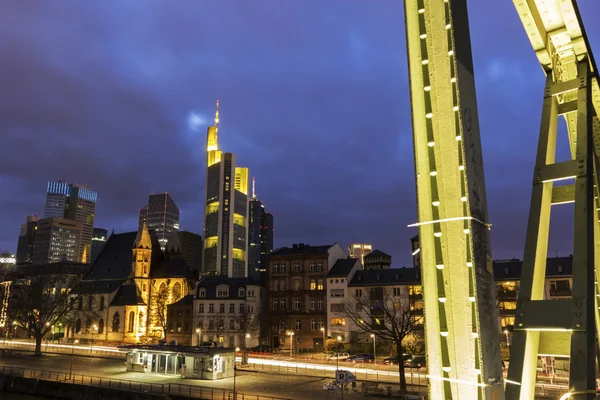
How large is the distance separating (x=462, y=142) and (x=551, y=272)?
5411cm

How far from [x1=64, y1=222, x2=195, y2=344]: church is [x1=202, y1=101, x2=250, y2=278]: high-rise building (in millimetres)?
84365

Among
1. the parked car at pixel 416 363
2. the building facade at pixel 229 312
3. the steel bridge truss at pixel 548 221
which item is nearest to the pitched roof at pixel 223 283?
the building facade at pixel 229 312

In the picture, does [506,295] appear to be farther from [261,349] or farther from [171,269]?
[171,269]

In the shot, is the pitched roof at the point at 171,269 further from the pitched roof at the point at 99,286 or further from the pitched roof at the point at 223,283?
the pitched roof at the point at 223,283

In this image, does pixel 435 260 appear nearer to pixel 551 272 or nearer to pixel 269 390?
pixel 269 390

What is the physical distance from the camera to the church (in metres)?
80.5

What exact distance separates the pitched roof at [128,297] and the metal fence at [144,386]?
137 ft

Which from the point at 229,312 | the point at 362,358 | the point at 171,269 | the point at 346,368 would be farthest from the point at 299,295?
the point at 171,269

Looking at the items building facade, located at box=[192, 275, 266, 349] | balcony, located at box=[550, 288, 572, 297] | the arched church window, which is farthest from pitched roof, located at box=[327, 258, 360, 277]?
the arched church window

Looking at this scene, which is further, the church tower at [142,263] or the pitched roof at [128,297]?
the church tower at [142,263]

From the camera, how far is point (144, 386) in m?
33.1

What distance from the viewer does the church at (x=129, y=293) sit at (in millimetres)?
80500

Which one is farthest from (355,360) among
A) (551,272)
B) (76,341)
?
(76,341)

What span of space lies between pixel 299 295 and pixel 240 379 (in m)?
27.6
